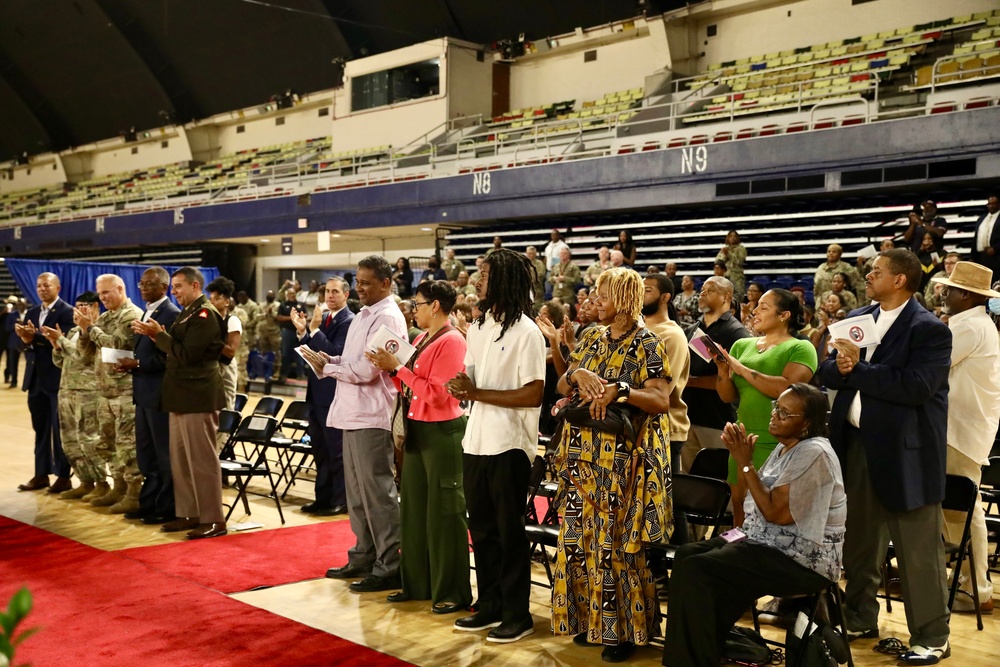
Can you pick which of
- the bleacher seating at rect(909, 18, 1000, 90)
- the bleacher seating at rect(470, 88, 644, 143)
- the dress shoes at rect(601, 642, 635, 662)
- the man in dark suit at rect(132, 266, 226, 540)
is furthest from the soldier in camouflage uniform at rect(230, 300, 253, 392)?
the dress shoes at rect(601, 642, 635, 662)

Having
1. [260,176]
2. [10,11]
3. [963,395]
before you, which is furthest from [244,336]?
[10,11]

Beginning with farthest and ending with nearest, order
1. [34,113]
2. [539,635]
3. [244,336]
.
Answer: [34,113]
[244,336]
[539,635]

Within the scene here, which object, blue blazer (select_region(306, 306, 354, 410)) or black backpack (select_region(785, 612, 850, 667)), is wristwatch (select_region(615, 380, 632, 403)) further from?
blue blazer (select_region(306, 306, 354, 410))

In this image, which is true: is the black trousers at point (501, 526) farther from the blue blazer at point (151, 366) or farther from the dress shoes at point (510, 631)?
the blue blazer at point (151, 366)

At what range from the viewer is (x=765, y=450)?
426cm

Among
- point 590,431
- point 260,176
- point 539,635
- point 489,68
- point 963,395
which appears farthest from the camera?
point 260,176

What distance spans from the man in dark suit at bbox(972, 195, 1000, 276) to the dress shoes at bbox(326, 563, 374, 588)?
27.3ft

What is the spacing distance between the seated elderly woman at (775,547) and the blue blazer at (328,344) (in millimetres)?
3355

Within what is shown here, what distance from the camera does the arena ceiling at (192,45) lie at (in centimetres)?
2122

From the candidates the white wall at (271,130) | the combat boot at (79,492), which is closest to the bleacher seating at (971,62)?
the combat boot at (79,492)

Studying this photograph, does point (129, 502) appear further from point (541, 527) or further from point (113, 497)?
point (541, 527)

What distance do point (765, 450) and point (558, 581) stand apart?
1.15m

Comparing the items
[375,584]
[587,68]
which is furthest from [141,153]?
[375,584]

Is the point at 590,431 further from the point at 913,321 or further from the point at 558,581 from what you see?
the point at 913,321
